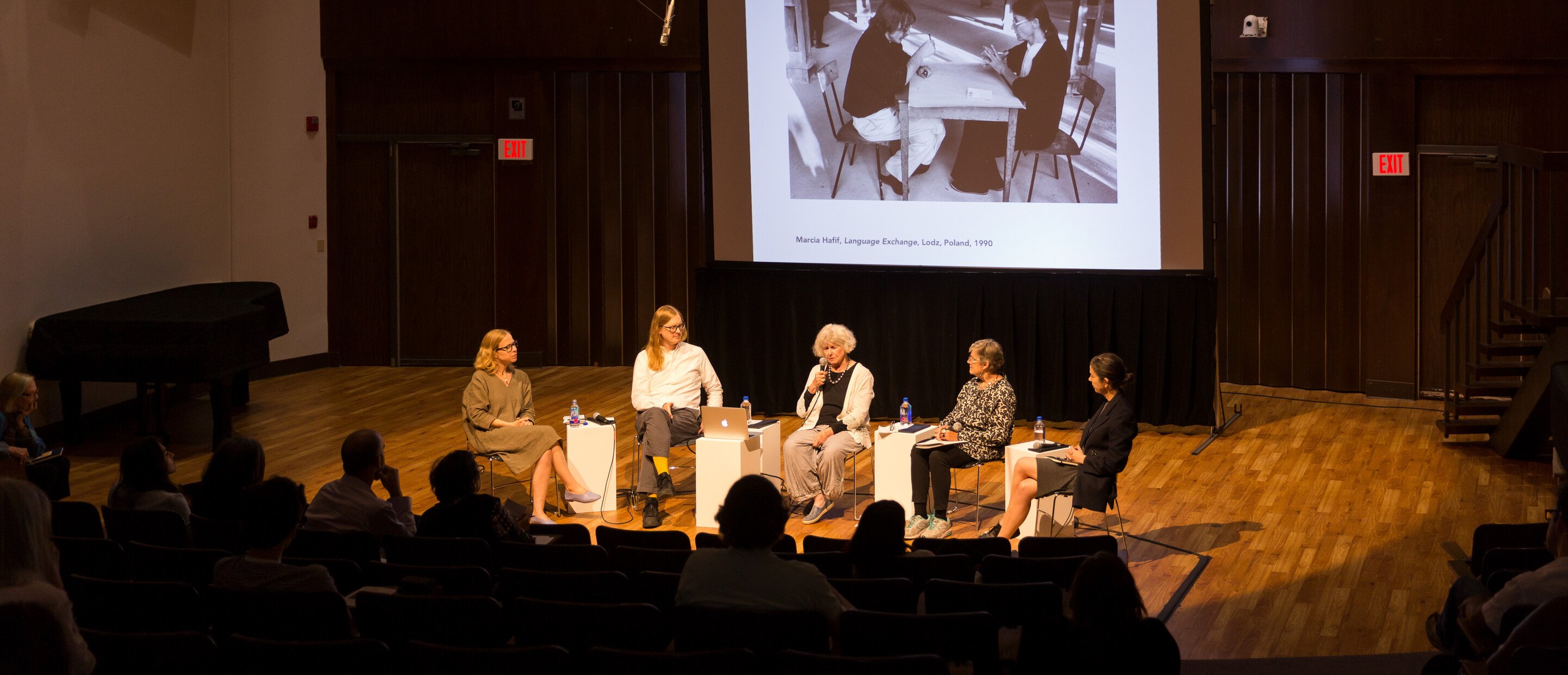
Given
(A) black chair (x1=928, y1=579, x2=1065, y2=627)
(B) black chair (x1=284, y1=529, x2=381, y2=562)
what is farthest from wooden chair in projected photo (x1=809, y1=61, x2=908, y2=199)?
(A) black chair (x1=928, y1=579, x2=1065, y2=627)

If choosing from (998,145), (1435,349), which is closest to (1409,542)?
(998,145)

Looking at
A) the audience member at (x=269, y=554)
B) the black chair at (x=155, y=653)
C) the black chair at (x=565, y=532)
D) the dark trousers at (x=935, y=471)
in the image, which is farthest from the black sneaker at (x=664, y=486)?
the black chair at (x=155, y=653)

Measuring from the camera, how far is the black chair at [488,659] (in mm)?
2914

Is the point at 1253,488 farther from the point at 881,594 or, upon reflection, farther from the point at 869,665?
the point at 869,665

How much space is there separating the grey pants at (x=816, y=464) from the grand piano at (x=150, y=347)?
12.0 feet

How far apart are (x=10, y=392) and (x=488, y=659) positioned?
4.63 m

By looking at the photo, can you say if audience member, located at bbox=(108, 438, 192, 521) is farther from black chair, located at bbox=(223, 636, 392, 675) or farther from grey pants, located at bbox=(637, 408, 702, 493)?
grey pants, located at bbox=(637, 408, 702, 493)

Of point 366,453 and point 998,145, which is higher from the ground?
point 998,145

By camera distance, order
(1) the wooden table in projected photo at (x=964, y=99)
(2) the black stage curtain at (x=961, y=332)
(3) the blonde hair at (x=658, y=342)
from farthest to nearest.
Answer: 1. (2) the black stage curtain at (x=961, y=332)
2. (1) the wooden table in projected photo at (x=964, y=99)
3. (3) the blonde hair at (x=658, y=342)

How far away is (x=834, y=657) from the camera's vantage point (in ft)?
9.23

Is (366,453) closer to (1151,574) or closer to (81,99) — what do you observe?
A: (1151,574)

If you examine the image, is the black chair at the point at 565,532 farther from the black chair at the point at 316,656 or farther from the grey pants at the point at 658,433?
the grey pants at the point at 658,433

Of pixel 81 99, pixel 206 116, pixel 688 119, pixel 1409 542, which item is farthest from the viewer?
pixel 688 119

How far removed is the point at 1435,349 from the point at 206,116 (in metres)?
10.2
